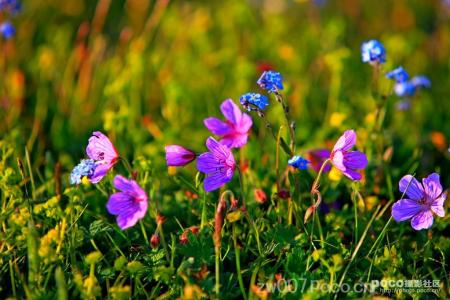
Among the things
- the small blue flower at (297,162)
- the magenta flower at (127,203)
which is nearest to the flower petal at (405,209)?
the small blue flower at (297,162)

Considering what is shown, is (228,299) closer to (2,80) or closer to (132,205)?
(132,205)

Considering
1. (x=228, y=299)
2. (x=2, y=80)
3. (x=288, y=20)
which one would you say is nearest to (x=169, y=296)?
(x=228, y=299)

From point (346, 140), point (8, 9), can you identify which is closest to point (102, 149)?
point (346, 140)

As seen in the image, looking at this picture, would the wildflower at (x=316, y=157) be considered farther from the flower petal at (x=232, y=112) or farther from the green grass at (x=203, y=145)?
the flower petal at (x=232, y=112)

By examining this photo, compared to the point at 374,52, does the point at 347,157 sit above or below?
below

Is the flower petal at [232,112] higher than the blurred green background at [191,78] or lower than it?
higher

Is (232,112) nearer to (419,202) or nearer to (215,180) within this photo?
(215,180)

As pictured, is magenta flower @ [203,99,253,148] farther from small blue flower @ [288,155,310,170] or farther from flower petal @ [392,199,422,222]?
flower petal @ [392,199,422,222]
